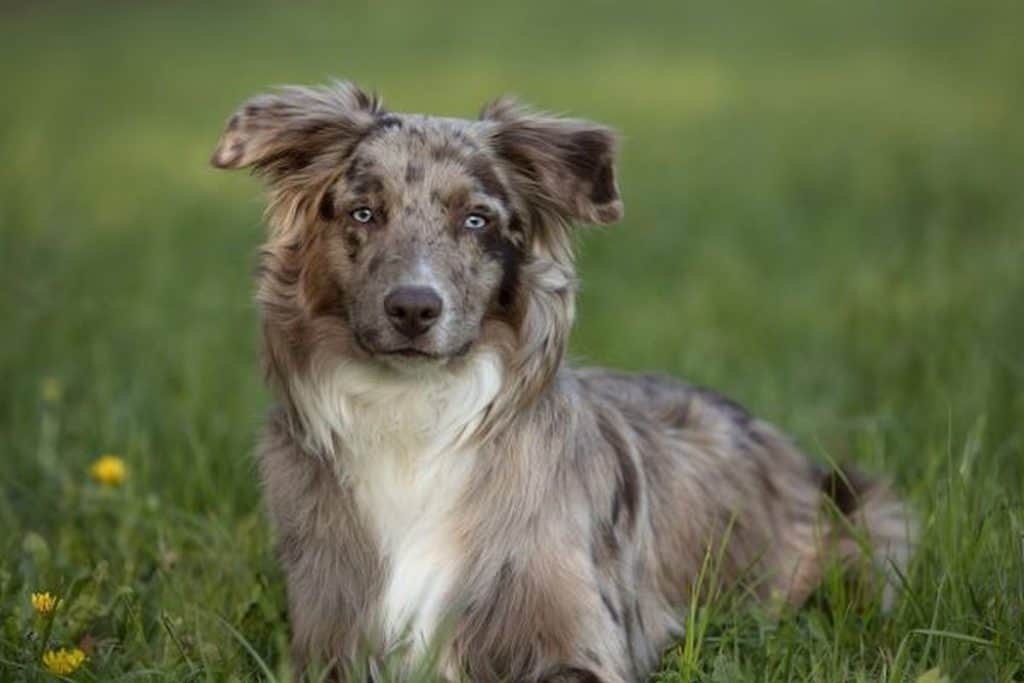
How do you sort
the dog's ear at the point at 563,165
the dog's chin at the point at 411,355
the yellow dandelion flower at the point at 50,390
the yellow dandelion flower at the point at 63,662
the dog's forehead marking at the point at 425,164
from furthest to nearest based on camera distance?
the yellow dandelion flower at the point at 50,390 < the dog's ear at the point at 563,165 < the dog's forehead marking at the point at 425,164 < the dog's chin at the point at 411,355 < the yellow dandelion flower at the point at 63,662

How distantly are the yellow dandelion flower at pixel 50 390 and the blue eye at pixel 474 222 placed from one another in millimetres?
2832

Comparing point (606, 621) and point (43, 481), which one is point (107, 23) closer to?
point (43, 481)

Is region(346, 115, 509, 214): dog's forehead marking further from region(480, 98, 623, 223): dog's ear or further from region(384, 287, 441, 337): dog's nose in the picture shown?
region(384, 287, 441, 337): dog's nose

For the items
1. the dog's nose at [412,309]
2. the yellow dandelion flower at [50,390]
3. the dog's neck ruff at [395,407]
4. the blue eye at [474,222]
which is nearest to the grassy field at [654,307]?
the yellow dandelion flower at [50,390]

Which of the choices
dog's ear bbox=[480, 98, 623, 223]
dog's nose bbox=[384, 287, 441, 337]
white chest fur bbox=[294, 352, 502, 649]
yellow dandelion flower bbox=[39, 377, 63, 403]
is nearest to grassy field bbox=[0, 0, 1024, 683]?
yellow dandelion flower bbox=[39, 377, 63, 403]

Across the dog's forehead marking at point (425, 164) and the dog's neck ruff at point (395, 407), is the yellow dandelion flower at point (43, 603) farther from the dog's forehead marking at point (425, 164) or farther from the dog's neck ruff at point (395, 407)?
the dog's forehead marking at point (425, 164)

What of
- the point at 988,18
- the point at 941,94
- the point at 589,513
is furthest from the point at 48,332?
the point at 988,18

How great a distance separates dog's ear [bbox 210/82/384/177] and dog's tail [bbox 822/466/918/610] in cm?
181

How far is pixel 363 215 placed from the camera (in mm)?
4176

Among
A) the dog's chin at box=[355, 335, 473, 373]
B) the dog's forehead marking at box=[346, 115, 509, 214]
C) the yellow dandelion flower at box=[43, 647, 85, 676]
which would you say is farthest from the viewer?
the dog's forehead marking at box=[346, 115, 509, 214]

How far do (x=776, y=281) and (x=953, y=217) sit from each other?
172 centimetres

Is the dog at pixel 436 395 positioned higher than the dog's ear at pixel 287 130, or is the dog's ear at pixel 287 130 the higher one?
the dog's ear at pixel 287 130

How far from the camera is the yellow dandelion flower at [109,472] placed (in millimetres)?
5434

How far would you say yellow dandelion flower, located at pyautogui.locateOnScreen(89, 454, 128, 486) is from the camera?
5.43 meters
